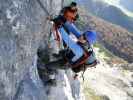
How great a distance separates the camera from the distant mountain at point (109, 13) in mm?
174125

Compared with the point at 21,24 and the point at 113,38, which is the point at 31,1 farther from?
the point at 113,38

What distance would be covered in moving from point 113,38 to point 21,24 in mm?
106312

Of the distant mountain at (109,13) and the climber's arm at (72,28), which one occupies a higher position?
the distant mountain at (109,13)

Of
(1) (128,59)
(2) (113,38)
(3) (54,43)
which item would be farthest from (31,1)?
(2) (113,38)

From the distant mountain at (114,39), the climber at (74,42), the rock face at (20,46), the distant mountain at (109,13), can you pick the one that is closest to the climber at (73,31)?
the climber at (74,42)

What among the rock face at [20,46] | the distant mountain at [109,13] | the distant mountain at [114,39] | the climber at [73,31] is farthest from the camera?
the distant mountain at [109,13]

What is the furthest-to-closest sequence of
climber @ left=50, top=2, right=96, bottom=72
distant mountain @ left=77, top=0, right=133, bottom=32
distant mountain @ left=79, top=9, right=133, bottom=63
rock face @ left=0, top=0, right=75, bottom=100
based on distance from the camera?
1. distant mountain @ left=77, top=0, right=133, bottom=32
2. distant mountain @ left=79, top=9, right=133, bottom=63
3. climber @ left=50, top=2, right=96, bottom=72
4. rock face @ left=0, top=0, right=75, bottom=100

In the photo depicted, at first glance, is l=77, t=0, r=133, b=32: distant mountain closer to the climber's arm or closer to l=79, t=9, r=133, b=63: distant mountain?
l=79, t=9, r=133, b=63: distant mountain

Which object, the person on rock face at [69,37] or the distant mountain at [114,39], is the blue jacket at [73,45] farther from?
the distant mountain at [114,39]

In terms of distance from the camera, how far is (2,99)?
459 inches

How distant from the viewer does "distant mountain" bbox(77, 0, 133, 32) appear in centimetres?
17412

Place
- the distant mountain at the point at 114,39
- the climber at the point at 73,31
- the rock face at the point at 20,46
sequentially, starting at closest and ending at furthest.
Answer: the rock face at the point at 20,46 < the climber at the point at 73,31 < the distant mountain at the point at 114,39

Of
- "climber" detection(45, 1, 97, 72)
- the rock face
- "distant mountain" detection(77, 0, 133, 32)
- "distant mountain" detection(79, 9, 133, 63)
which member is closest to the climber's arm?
"climber" detection(45, 1, 97, 72)

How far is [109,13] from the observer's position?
179m
